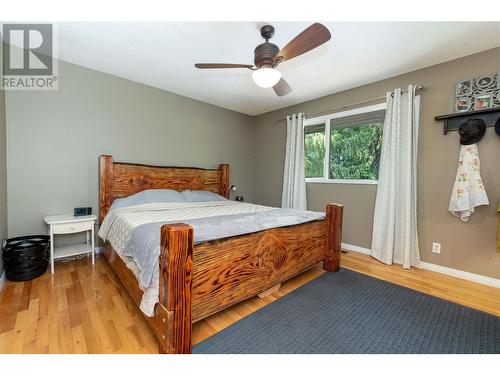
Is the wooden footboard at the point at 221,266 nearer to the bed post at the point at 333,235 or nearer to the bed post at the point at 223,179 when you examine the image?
the bed post at the point at 333,235

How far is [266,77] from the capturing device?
1.71m

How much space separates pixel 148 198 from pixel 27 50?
1.94 metres

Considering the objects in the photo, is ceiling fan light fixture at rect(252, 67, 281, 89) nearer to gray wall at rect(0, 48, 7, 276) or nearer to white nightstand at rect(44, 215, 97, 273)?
white nightstand at rect(44, 215, 97, 273)

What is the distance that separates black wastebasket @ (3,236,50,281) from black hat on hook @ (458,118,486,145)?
4350 mm

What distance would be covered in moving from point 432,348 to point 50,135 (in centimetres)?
384

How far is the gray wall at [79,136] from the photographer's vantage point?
231 centimetres

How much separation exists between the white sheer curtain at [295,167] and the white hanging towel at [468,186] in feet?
6.10

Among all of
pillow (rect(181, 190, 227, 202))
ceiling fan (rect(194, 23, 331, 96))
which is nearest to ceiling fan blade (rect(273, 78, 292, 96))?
ceiling fan (rect(194, 23, 331, 96))

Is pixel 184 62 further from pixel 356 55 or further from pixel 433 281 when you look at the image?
pixel 433 281

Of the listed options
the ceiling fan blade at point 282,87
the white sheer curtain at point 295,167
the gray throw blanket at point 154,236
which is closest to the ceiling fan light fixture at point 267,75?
the ceiling fan blade at point 282,87

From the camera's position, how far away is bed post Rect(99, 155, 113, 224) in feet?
8.79

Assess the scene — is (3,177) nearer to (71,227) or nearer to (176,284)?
(71,227)

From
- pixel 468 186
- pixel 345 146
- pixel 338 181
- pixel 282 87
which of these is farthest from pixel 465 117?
pixel 282 87

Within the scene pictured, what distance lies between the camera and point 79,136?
8.62ft
